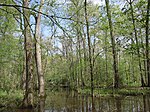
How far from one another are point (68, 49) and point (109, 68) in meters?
14.5

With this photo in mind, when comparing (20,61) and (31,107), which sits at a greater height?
(20,61)

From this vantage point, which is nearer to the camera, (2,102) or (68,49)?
(2,102)

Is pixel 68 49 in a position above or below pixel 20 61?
above

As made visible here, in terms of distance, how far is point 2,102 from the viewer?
11930 mm

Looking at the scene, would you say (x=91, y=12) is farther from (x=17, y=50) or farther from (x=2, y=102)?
(x=2, y=102)

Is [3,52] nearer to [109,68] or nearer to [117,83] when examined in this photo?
[117,83]

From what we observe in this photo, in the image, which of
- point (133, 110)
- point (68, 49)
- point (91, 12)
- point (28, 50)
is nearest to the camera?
point (133, 110)

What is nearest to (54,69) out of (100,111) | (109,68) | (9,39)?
(109,68)

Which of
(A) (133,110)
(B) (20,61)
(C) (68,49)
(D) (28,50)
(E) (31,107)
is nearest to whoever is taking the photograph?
(A) (133,110)

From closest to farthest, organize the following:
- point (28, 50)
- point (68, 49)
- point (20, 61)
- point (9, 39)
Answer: point (28, 50)
point (9, 39)
point (20, 61)
point (68, 49)

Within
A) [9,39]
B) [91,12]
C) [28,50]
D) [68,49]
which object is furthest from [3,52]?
[68,49]

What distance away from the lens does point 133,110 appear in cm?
962

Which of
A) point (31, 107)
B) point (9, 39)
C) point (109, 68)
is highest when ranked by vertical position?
point (9, 39)

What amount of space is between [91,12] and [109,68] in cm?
925
